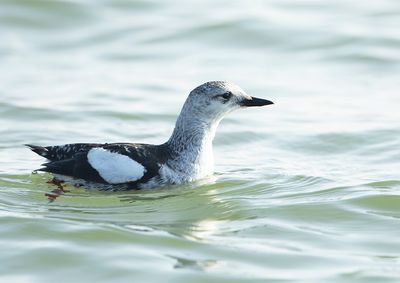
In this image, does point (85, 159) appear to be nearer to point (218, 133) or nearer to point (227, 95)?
point (227, 95)

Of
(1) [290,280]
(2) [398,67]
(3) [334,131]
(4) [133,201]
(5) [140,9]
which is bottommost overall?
(1) [290,280]

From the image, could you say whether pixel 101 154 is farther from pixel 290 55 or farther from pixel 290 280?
pixel 290 55

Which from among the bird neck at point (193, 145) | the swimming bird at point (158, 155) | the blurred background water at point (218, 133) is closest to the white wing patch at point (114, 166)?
the swimming bird at point (158, 155)

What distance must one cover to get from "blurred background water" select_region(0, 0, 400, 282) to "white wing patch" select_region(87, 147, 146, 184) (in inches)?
9.3

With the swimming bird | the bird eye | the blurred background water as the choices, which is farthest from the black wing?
the bird eye

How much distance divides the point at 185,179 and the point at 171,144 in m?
0.52

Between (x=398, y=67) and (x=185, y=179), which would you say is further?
(x=398, y=67)

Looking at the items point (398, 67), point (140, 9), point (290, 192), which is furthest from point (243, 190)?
point (140, 9)

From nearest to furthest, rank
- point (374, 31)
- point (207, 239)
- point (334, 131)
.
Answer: point (207, 239) < point (334, 131) < point (374, 31)

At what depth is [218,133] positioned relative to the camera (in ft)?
51.7

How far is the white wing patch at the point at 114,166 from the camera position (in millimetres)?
12156

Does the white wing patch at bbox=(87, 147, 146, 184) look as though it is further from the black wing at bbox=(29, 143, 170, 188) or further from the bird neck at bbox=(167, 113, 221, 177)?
the bird neck at bbox=(167, 113, 221, 177)

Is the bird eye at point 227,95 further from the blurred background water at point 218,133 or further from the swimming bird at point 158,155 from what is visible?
the blurred background water at point 218,133

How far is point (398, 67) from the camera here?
1852 cm
